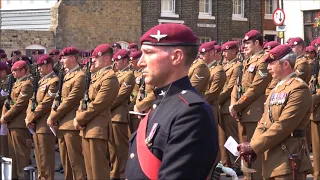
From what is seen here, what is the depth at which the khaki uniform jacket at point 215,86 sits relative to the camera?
35.8ft

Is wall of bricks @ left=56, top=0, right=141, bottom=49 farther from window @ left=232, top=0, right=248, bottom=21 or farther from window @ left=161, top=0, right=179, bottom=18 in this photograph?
window @ left=232, top=0, right=248, bottom=21

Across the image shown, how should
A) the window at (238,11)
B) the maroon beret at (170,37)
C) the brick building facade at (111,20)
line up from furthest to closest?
the window at (238,11), the brick building facade at (111,20), the maroon beret at (170,37)

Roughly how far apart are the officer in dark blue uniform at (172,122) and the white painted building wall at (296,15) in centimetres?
2511

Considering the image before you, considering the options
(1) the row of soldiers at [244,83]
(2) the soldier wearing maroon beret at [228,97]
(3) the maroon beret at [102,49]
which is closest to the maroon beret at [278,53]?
(1) the row of soldiers at [244,83]

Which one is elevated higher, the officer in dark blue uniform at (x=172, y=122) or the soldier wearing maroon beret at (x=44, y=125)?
the officer in dark blue uniform at (x=172, y=122)

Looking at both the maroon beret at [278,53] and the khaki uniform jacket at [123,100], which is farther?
the khaki uniform jacket at [123,100]

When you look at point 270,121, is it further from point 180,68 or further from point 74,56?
point 74,56

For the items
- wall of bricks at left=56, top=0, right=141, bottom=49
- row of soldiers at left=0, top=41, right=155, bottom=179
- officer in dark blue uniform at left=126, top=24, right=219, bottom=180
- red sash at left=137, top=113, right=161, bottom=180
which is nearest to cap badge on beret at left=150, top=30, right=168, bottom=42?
officer in dark blue uniform at left=126, top=24, right=219, bottom=180

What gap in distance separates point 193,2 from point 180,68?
90.5ft

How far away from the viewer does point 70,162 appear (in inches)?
372

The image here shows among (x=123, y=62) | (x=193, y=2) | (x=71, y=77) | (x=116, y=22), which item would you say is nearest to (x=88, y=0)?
(x=116, y=22)

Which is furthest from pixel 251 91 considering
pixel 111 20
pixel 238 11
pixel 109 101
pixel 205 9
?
pixel 238 11

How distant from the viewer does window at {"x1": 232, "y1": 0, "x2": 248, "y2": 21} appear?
108 feet

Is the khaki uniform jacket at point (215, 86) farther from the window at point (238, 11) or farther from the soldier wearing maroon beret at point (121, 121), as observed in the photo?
the window at point (238, 11)
